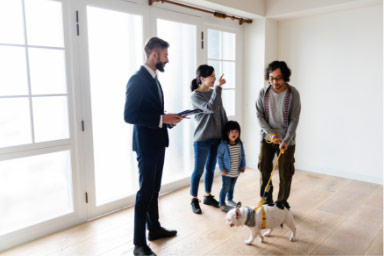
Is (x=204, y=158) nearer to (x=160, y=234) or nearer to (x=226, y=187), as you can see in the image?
(x=226, y=187)

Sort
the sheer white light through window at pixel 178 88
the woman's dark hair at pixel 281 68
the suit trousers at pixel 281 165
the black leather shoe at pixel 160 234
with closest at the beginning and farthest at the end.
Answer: the black leather shoe at pixel 160 234, the woman's dark hair at pixel 281 68, the suit trousers at pixel 281 165, the sheer white light through window at pixel 178 88

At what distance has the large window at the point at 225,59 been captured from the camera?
397cm

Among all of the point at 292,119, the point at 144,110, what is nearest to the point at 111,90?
the point at 144,110

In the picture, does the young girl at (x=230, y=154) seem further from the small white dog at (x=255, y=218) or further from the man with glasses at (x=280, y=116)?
the small white dog at (x=255, y=218)

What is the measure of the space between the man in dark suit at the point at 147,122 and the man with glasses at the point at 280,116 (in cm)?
91

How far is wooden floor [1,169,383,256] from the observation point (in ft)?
7.58

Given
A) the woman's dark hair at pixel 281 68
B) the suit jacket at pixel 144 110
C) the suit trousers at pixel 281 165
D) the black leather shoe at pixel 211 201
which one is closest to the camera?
the suit jacket at pixel 144 110

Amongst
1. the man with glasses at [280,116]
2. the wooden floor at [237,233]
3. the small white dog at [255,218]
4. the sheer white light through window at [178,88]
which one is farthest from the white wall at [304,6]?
the small white dog at [255,218]

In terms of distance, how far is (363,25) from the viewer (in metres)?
3.68

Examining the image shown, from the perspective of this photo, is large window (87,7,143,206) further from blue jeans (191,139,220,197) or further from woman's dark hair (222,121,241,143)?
woman's dark hair (222,121,241,143)

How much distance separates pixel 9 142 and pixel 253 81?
302 cm

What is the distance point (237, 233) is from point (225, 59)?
2344 mm

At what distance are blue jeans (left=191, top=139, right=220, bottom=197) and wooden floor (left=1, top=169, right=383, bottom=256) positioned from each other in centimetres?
28

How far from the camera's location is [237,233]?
256 cm
